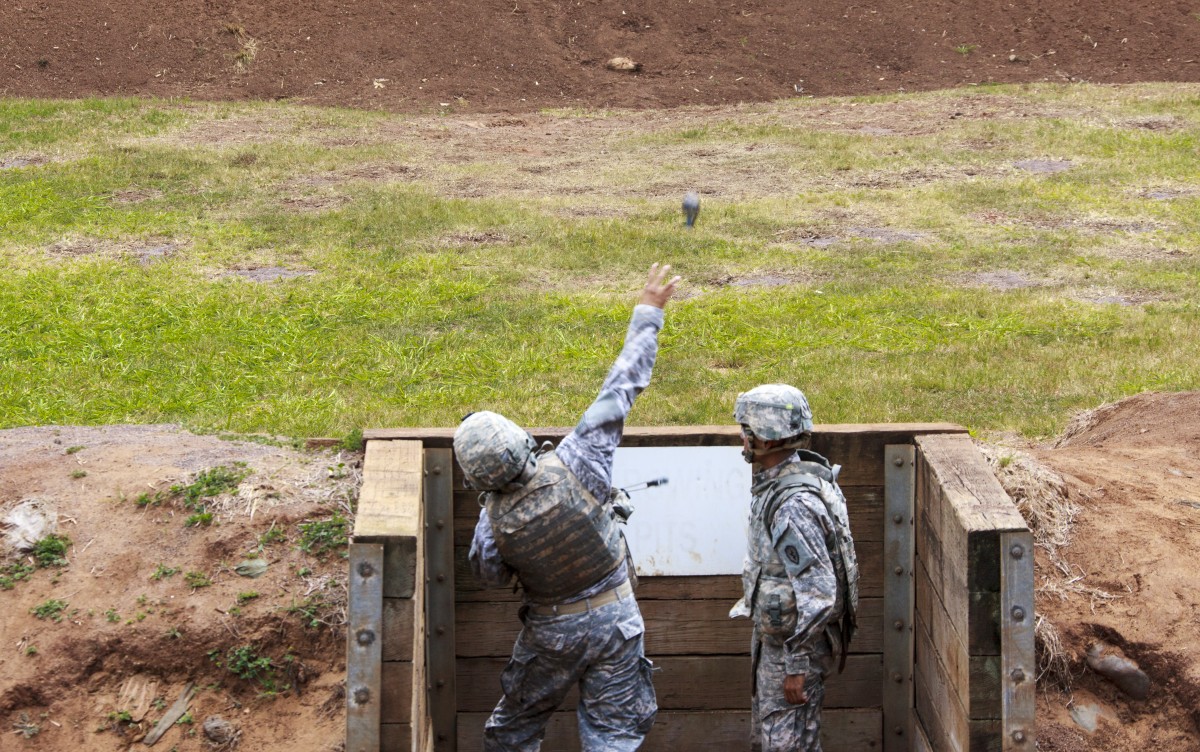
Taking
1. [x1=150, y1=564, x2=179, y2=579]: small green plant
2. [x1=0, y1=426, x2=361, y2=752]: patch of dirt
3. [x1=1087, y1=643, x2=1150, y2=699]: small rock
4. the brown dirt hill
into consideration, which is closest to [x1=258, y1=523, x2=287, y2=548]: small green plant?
[x1=0, y1=426, x2=361, y2=752]: patch of dirt

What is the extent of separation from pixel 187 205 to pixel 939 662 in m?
13.1

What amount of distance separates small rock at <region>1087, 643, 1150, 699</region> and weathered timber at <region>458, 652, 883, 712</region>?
111 centimetres

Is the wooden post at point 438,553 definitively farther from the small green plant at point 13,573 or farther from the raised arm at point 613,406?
the small green plant at point 13,573

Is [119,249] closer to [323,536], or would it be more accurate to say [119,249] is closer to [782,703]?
[323,536]

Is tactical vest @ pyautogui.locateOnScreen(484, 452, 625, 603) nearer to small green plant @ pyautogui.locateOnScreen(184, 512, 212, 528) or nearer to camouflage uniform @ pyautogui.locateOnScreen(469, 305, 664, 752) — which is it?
camouflage uniform @ pyautogui.locateOnScreen(469, 305, 664, 752)

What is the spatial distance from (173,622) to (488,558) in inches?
81.0

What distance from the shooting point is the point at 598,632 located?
17.9 feet

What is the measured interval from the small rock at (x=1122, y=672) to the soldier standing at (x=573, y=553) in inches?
98.1

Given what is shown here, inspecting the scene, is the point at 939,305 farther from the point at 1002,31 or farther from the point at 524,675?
the point at 1002,31

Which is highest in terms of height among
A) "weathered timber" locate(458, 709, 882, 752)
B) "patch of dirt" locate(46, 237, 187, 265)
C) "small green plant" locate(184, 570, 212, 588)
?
"patch of dirt" locate(46, 237, 187, 265)

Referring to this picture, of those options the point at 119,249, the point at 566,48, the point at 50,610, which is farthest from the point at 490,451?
the point at 566,48

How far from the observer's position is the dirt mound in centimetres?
884

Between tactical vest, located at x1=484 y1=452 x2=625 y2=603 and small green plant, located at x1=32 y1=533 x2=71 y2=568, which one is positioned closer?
tactical vest, located at x1=484 y1=452 x2=625 y2=603

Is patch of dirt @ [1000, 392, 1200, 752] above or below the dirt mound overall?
below
